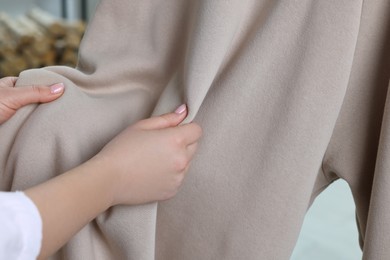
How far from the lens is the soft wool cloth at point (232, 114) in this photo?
496mm

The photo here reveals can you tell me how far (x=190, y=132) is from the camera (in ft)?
1.69

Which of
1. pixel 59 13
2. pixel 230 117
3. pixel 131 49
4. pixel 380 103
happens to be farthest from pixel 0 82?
pixel 59 13

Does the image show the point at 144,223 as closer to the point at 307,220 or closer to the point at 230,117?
the point at 230,117

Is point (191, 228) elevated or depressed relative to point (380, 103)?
depressed

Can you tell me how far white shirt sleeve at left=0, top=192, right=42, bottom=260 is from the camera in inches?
15.1

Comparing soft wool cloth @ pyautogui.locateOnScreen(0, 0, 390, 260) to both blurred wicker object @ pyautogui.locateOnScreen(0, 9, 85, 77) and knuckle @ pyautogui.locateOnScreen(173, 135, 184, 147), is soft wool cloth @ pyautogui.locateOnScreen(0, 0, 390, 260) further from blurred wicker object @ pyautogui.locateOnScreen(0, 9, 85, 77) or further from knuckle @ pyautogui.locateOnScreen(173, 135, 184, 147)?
blurred wicker object @ pyautogui.locateOnScreen(0, 9, 85, 77)

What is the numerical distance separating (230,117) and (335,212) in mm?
803

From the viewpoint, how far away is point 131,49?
0.57 m

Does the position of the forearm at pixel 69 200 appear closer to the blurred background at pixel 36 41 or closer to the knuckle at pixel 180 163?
the knuckle at pixel 180 163

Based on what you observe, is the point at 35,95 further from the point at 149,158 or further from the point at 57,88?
the point at 149,158

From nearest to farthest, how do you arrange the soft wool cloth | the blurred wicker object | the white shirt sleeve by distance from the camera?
the white shirt sleeve
the soft wool cloth
the blurred wicker object

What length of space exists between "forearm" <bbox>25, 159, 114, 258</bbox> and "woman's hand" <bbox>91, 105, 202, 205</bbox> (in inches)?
0.5

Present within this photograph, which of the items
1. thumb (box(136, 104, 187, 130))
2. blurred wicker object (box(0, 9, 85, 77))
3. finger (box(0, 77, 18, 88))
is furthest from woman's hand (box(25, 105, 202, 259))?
blurred wicker object (box(0, 9, 85, 77))

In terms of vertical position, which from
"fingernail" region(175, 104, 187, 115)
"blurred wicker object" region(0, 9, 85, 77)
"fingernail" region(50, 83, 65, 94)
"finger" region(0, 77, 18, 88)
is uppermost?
"fingernail" region(175, 104, 187, 115)
